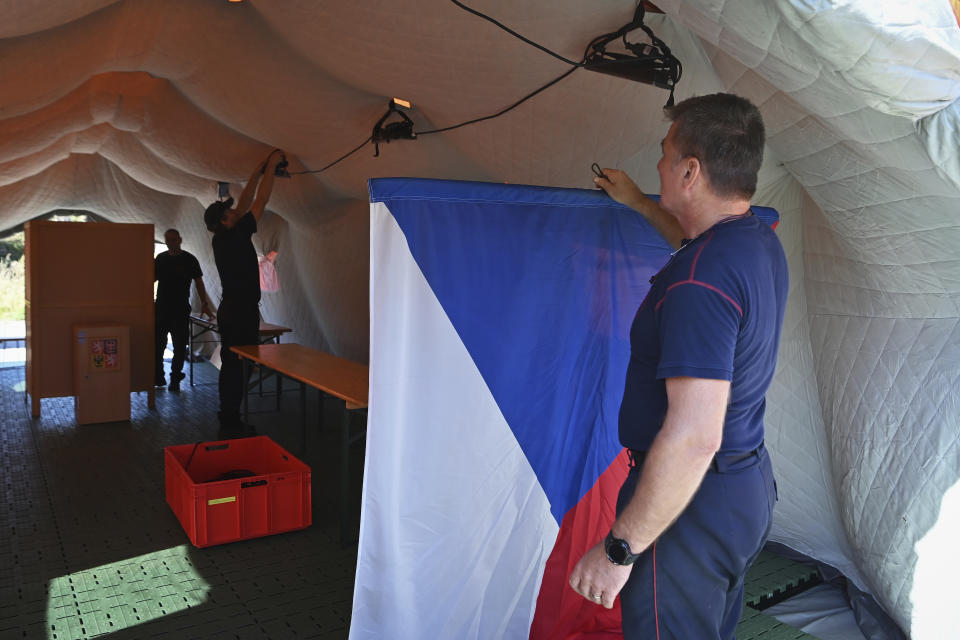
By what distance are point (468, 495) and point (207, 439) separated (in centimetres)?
390

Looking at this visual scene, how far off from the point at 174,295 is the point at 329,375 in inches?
159

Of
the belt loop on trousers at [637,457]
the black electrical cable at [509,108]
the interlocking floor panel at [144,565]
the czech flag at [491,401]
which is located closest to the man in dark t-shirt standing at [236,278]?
the interlocking floor panel at [144,565]

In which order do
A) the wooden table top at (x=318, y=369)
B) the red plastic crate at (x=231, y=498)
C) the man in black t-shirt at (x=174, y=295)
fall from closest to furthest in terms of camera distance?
the red plastic crate at (x=231, y=498), the wooden table top at (x=318, y=369), the man in black t-shirt at (x=174, y=295)

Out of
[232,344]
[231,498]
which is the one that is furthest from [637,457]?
[232,344]

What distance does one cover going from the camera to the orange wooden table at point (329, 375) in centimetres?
347

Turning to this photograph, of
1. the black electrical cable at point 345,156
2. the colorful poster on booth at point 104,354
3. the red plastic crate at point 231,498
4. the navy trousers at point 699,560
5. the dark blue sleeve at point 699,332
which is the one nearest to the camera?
the dark blue sleeve at point 699,332

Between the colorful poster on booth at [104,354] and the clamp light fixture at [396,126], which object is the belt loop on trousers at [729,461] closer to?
the clamp light fixture at [396,126]

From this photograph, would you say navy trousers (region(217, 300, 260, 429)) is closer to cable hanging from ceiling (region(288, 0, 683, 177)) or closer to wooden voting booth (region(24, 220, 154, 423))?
wooden voting booth (region(24, 220, 154, 423))

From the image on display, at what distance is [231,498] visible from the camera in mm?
3418

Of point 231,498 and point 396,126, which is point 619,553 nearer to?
point 231,498

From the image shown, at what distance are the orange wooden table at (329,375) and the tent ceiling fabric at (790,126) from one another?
4.53ft

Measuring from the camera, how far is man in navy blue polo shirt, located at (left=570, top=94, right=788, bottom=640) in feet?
4.25

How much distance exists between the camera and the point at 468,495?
2.11m

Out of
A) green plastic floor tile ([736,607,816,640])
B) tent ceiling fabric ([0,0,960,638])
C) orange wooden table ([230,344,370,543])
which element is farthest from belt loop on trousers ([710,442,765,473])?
orange wooden table ([230,344,370,543])
